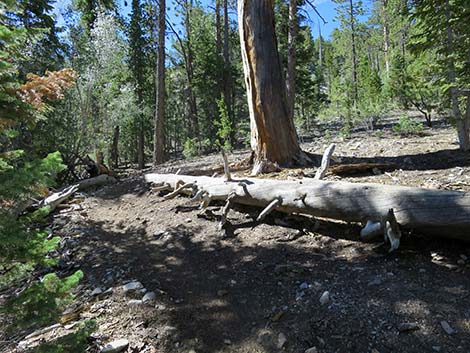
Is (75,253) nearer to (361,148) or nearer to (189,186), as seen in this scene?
(189,186)

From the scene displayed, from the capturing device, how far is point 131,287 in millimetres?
3299

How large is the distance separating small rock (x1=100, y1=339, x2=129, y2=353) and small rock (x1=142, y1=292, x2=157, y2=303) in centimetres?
54

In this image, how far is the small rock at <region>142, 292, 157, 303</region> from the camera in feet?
9.94

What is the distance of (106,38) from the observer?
13.4 meters

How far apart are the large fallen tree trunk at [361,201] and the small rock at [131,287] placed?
182cm

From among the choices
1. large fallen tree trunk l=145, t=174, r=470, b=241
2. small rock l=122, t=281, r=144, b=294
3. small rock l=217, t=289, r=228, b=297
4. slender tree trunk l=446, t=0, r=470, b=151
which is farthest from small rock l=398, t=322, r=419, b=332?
slender tree trunk l=446, t=0, r=470, b=151

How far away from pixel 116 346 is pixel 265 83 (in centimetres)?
485

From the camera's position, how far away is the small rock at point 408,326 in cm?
216

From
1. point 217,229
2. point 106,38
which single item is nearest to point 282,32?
point 106,38

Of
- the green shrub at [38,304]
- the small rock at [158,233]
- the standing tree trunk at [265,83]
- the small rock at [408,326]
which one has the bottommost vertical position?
the small rock at [408,326]

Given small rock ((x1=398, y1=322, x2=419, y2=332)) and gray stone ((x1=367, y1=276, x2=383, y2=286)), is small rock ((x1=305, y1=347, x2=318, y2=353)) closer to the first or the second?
small rock ((x1=398, y1=322, x2=419, y2=332))

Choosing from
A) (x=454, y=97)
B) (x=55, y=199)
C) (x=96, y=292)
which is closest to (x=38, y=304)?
(x=96, y=292)

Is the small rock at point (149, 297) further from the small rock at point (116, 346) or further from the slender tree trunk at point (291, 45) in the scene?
the slender tree trunk at point (291, 45)

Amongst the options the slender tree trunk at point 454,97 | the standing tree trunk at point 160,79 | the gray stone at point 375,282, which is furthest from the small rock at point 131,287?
the standing tree trunk at point 160,79
